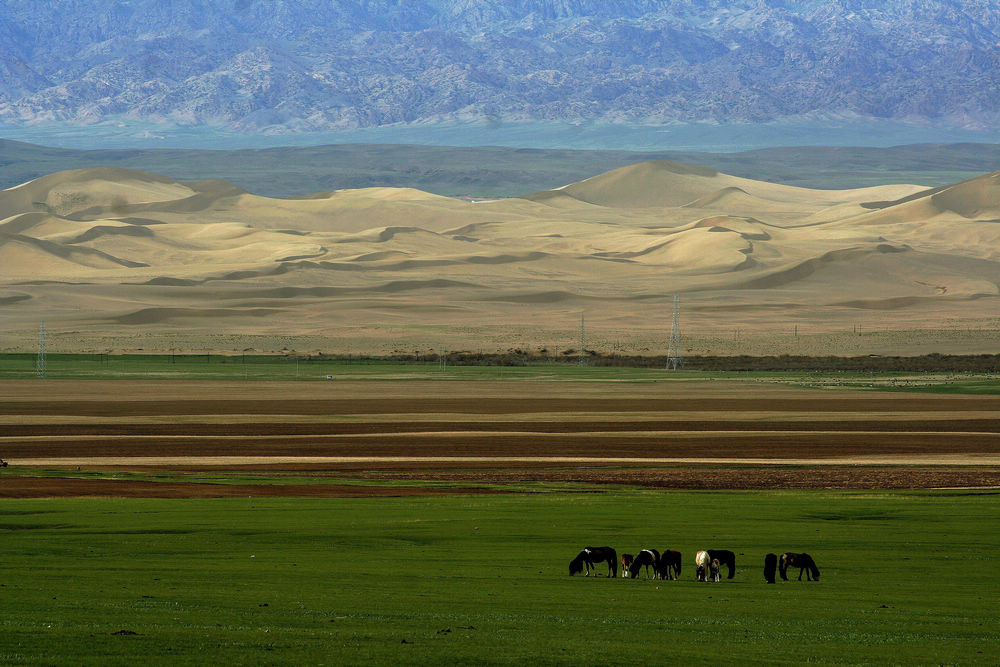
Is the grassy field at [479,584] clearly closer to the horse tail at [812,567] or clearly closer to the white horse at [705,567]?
the white horse at [705,567]

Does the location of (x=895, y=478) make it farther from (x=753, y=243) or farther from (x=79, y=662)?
(x=753, y=243)

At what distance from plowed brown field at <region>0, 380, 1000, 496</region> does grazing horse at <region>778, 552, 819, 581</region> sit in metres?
13.3

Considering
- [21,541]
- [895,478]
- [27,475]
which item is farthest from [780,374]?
[21,541]

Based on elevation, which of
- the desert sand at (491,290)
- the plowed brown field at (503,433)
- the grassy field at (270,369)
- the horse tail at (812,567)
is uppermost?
the horse tail at (812,567)

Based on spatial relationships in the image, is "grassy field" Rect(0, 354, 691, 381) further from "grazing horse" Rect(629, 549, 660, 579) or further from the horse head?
the horse head

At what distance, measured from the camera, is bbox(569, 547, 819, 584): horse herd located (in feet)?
63.4

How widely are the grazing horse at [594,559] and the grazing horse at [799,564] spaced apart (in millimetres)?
2284

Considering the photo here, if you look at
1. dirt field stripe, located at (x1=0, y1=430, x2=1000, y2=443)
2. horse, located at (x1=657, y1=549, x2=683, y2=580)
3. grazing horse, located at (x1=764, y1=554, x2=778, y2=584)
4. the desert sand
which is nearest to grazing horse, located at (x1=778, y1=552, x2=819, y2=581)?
grazing horse, located at (x1=764, y1=554, x2=778, y2=584)

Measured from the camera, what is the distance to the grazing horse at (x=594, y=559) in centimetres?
1959

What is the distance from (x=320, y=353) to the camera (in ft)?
313

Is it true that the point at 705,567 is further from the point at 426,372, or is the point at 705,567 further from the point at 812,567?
the point at 426,372

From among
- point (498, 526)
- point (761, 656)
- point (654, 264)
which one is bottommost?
point (654, 264)

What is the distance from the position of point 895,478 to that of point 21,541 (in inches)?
874

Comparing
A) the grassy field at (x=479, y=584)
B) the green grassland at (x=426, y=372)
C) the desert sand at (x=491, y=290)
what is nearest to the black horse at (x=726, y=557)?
the grassy field at (x=479, y=584)
